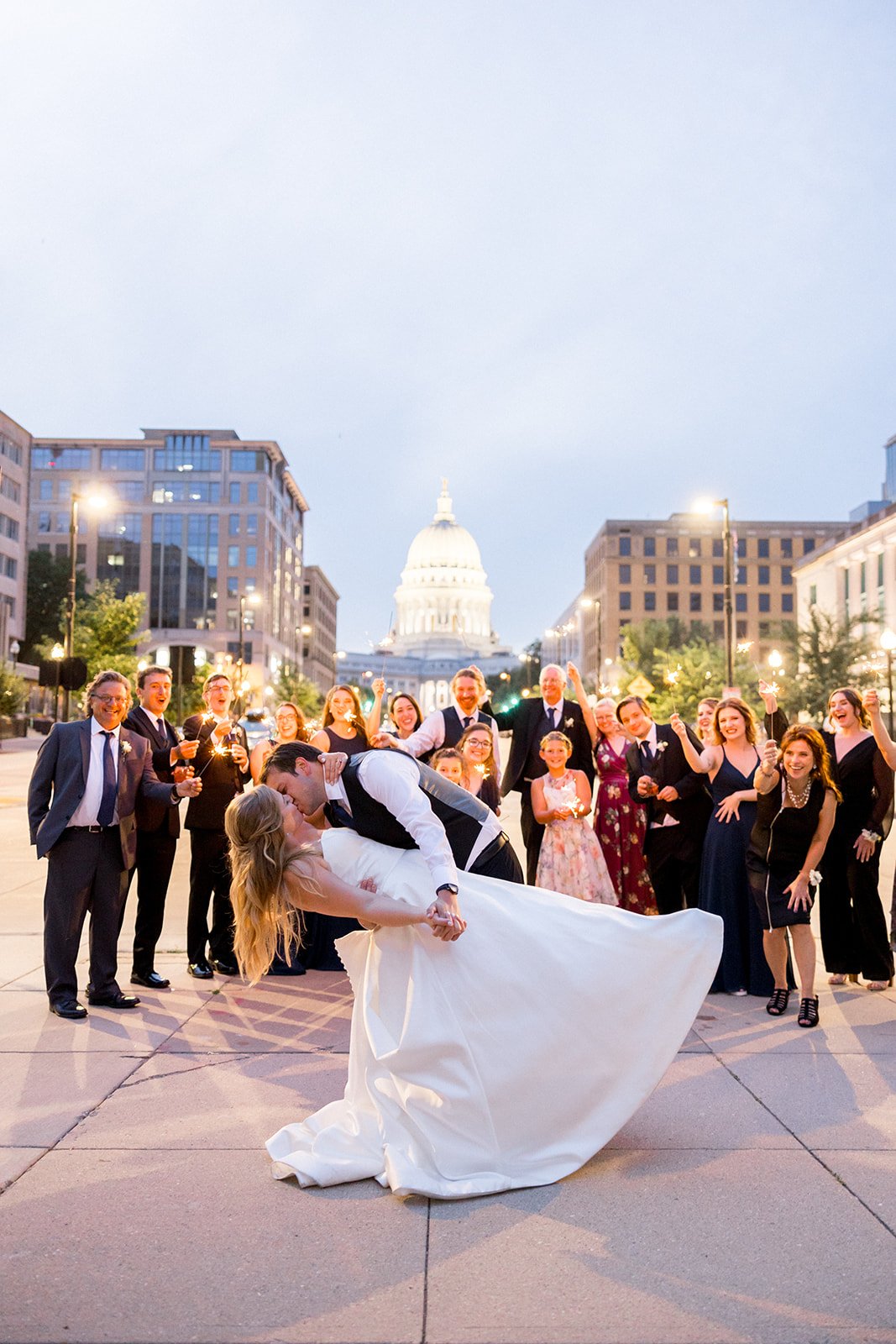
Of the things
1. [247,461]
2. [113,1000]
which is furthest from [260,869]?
[247,461]

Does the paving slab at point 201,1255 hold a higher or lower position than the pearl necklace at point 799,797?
lower

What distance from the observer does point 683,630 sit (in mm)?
98625

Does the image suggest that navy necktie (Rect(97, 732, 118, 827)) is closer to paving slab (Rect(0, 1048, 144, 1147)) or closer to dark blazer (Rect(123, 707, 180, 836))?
dark blazer (Rect(123, 707, 180, 836))

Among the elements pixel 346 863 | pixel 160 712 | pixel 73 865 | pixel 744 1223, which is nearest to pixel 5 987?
pixel 73 865

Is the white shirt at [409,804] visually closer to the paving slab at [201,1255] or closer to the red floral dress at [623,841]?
the paving slab at [201,1255]

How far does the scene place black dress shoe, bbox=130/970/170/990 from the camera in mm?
8695

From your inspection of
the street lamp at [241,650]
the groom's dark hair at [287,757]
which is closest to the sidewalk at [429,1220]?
the groom's dark hair at [287,757]

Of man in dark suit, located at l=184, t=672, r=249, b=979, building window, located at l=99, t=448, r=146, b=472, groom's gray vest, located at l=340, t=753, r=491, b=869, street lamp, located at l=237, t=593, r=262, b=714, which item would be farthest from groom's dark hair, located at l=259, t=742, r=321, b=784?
building window, located at l=99, t=448, r=146, b=472

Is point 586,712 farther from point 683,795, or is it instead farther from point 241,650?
point 241,650

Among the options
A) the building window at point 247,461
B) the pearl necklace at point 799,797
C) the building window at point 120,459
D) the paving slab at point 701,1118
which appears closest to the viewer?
the paving slab at point 701,1118

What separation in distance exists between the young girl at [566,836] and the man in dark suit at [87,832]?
10.0ft

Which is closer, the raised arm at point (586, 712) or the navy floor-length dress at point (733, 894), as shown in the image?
the navy floor-length dress at point (733, 894)

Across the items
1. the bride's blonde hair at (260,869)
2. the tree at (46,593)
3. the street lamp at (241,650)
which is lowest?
the bride's blonde hair at (260,869)

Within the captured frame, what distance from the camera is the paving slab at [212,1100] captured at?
5383 millimetres
